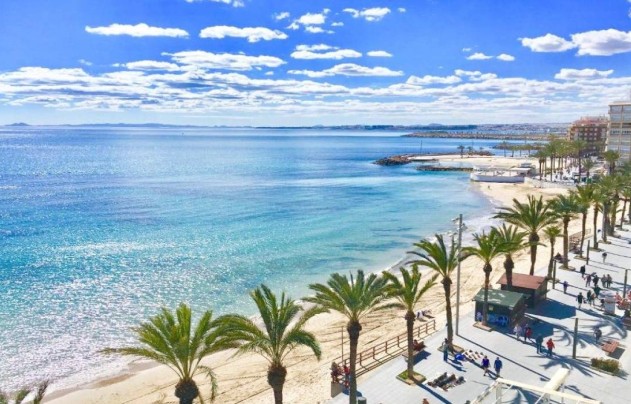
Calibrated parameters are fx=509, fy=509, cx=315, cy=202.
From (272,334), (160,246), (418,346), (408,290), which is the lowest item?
(160,246)

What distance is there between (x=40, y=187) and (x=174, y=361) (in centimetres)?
9876

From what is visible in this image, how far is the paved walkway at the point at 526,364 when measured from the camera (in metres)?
20.6

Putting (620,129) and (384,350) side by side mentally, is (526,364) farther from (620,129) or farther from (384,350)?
(620,129)

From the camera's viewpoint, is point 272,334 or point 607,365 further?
point 607,365

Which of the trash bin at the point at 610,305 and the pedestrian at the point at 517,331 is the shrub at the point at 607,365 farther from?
the trash bin at the point at 610,305

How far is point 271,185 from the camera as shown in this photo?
4198 inches

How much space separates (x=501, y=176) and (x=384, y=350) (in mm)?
89096

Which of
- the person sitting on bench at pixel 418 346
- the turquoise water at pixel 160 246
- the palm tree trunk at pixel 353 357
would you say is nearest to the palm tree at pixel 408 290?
the palm tree trunk at pixel 353 357

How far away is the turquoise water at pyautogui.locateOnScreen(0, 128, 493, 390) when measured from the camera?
3175 cm

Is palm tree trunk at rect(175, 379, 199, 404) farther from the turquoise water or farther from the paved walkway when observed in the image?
the turquoise water

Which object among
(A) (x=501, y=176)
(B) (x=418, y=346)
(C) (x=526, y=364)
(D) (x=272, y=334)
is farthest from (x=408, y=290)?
(A) (x=501, y=176)

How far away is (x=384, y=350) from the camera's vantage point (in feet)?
86.7

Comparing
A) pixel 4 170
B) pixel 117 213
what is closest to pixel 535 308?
pixel 117 213

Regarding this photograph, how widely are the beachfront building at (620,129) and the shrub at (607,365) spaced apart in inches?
3864
